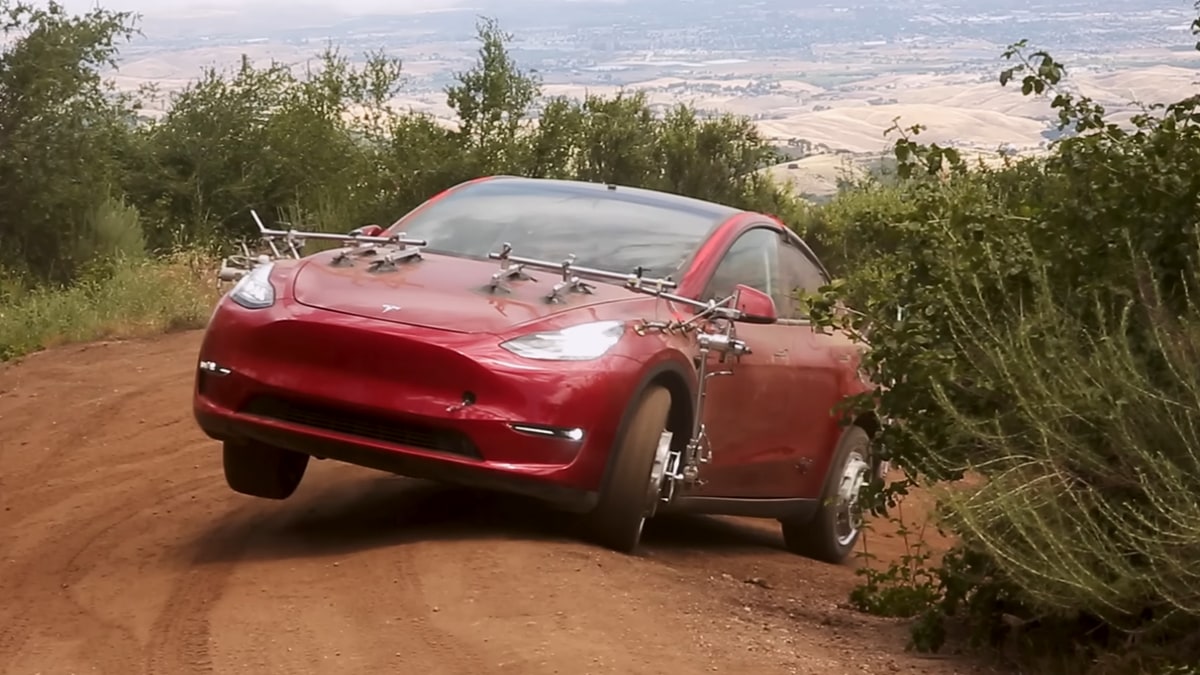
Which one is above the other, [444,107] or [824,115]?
[444,107]

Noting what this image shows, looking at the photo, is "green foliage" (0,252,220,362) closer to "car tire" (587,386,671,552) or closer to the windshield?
the windshield

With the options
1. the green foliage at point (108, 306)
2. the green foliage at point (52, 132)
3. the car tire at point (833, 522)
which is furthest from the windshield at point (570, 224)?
the green foliage at point (52, 132)

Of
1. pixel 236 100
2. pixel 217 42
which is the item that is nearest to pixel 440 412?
pixel 236 100

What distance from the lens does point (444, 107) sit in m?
25.3

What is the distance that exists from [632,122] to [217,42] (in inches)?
1511

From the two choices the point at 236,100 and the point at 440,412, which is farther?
the point at 236,100

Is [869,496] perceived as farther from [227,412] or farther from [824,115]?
[824,115]

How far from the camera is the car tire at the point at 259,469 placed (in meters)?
7.86

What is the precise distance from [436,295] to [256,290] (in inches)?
29.7

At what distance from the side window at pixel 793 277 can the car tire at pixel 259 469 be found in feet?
7.91

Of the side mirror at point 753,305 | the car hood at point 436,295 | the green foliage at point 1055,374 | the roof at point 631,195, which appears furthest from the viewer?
the roof at point 631,195

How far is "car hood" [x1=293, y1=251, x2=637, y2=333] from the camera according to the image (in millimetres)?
6902

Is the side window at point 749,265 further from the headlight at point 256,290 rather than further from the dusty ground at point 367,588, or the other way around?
the headlight at point 256,290

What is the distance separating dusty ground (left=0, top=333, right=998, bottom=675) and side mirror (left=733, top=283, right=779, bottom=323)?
1104 millimetres
